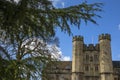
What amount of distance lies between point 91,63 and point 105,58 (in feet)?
14.1

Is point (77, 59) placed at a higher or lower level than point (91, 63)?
higher

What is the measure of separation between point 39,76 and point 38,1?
1156cm

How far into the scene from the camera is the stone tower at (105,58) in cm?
6308

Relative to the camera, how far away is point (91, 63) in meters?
67.8

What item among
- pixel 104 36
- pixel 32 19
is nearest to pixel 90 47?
pixel 104 36

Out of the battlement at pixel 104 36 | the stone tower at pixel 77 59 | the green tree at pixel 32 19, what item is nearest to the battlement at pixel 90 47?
the stone tower at pixel 77 59

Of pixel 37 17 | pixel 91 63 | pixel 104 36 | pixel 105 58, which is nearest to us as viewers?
pixel 37 17

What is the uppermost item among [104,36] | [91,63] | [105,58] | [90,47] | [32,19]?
[104,36]

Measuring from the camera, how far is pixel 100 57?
2621 inches

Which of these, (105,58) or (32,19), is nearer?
(32,19)

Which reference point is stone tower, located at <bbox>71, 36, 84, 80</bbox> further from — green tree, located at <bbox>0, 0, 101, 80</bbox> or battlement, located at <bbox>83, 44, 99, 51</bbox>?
green tree, located at <bbox>0, 0, 101, 80</bbox>

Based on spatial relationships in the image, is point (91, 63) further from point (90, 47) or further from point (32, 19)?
→ point (32, 19)

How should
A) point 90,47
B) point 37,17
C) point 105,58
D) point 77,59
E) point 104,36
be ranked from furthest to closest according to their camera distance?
point 90,47 → point 104,36 → point 77,59 → point 105,58 → point 37,17

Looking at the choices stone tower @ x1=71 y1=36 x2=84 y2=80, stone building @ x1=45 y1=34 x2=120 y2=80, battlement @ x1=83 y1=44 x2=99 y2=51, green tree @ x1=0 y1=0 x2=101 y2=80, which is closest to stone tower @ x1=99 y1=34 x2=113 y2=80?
stone building @ x1=45 y1=34 x2=120 y2=80
